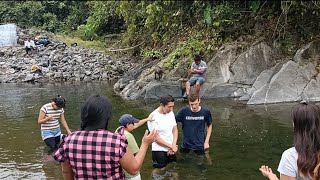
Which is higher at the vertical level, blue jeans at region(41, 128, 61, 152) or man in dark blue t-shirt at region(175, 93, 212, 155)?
man in dark blue t-shirt at region(175, 93, 212, 155)

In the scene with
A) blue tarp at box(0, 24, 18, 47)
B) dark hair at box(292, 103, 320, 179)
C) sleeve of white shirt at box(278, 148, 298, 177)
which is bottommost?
sleeve of white shirt at box(278, 148, 298, 177)

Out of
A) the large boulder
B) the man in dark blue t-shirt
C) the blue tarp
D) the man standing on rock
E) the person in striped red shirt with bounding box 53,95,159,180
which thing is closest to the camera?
the person in striped red shirt with bounding box 53,95,159,180

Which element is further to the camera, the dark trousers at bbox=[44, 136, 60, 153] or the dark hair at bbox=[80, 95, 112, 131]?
the dark trousers at bbox=[44, 136, 60, 153]

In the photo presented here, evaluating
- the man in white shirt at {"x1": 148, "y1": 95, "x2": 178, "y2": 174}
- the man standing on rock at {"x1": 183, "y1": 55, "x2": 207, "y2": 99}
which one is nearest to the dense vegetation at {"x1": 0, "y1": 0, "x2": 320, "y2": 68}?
the man standing on rock at {"x1": 183, "y1": 55, "x2": 207, "y2": 99}

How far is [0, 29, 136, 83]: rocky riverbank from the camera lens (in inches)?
914

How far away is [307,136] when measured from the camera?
128 inches

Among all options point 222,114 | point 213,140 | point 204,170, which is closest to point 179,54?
point 222,114

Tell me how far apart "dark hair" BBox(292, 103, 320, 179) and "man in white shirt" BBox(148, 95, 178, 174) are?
12.1ft

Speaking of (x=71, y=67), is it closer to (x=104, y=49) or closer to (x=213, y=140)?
→ (x=104, y=49)

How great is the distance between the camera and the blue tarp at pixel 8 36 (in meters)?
32.2

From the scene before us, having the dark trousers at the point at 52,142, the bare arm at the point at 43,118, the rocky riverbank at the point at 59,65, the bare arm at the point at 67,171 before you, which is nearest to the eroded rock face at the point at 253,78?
the rocky riverbank at the point at 59,65

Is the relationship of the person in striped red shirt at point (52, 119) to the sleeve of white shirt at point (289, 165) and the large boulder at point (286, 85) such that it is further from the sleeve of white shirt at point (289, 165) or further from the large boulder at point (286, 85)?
the large boulder at point (286, 85)

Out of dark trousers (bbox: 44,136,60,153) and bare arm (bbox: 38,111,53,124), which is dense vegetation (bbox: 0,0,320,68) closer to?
dark trousers (bbox: 44,136,60,153)

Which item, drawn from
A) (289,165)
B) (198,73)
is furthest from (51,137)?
(198,73)
